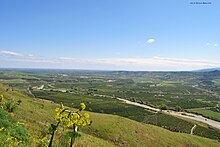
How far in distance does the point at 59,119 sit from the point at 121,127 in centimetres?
3063

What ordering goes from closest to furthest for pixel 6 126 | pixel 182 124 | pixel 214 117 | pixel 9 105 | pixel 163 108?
pixel 6 126 → pixel 9 105 → pixel 182 124 → pixel 214 117 → pixel 163 108

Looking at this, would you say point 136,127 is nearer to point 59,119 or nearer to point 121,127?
point 121,127

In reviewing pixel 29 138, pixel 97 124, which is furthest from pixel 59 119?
pixel 97 124

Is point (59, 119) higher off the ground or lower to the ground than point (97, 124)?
higher

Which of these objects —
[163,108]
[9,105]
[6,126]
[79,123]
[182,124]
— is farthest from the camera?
[163,108]

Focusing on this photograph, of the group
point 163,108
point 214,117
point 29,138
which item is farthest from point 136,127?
point 163,108

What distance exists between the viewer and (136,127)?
41688mm

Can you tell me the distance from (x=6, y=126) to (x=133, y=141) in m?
23.0

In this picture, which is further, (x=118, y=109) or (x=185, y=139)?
(x=118, y=109)

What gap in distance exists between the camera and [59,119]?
1027 cm

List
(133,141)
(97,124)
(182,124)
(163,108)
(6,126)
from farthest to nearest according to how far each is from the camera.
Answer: (163,108) < (182,124) < (97,124) < (133,141) < (6,126)

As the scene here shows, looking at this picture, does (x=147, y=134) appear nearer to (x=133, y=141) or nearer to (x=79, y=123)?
(x=133, y=141)

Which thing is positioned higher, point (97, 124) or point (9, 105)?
point (9, 105)

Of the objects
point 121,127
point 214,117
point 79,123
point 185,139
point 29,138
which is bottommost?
point 214,117
